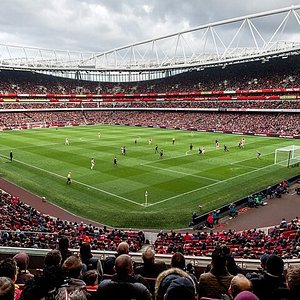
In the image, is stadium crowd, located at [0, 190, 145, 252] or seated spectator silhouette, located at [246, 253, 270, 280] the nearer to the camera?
seated spectator silhouette, located at [246, 253, 270, 280]

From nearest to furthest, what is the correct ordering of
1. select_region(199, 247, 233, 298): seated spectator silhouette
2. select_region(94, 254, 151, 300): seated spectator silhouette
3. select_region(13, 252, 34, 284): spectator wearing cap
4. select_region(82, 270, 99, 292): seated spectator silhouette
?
select_region(94, 254, 151, 300): seated spectator silhouette < select_region(199, 247, 233, 298): seated spectator silhouette < select_region(82, 270, 99, 292): seated spectator silhouette < select_region(13, 252, 34, 284): spectator wearing cap

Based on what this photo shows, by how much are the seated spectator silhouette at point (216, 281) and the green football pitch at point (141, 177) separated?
1702 centimetres

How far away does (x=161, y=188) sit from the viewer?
1156 inches

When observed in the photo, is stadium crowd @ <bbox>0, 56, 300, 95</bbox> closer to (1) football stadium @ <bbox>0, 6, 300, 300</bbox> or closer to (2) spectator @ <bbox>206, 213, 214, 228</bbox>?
(1) football stadium @ <bbox>0, 6, 300, 300</bbox>

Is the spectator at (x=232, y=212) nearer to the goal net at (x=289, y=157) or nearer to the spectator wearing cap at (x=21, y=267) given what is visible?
the goal net at (x=289, y=157)

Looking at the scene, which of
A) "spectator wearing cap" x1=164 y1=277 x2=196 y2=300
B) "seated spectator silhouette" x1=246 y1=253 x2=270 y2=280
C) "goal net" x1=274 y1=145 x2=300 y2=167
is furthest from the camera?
"goal net" x1=274 y1=145 x2=300 y2=167

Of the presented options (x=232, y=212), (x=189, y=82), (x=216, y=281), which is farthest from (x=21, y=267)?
(x=189, y=82)

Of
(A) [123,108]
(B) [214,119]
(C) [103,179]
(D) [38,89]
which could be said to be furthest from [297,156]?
(D) [38,89]

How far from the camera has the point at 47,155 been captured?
43.5m

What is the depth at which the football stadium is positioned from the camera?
4.84 metres

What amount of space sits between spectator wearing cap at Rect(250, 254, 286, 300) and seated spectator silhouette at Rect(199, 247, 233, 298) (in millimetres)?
433

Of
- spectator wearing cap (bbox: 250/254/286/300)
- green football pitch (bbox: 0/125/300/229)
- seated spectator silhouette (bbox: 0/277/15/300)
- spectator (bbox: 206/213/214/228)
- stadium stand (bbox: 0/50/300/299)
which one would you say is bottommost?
spectator (bbox: 206/213/214/228)

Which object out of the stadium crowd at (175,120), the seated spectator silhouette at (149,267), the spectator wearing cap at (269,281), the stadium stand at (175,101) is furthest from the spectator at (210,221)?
the stadium crowd at (175,120)

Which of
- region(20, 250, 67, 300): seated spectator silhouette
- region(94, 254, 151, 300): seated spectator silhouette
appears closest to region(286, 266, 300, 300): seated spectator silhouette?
region(94, 254, 151, 300): seated spectator silhouette
